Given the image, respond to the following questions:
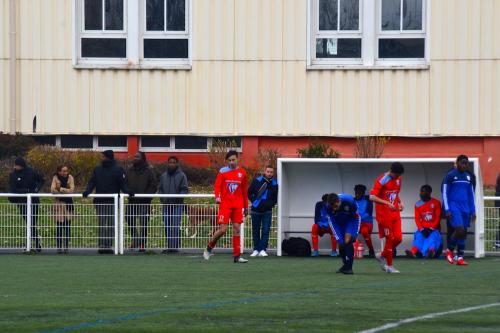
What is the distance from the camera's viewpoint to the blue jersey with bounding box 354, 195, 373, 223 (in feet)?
76.0

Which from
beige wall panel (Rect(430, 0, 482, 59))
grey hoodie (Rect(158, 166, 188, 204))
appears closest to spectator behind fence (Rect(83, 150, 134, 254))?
grey hoodie (Rect(158, 166, 188, 204))

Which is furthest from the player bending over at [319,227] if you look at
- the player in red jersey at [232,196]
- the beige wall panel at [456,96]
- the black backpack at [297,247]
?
the beige wall panel at [456,96]

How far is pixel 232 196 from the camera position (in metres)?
20.9

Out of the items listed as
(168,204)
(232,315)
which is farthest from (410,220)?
(232,315)

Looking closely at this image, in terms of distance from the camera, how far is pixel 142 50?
34.6 meters

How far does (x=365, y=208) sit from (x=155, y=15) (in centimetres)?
1329

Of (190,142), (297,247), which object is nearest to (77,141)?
(190,142)

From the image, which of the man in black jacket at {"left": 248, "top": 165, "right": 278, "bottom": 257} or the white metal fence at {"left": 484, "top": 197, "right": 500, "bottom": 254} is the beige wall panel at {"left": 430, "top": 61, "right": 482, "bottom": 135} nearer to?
the white metal fence at {"left": 484, "top": 197, "right": 500, "bottom": 254}

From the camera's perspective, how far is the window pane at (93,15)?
114 feet

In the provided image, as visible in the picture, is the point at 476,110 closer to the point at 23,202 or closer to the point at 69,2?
the point at 69,2

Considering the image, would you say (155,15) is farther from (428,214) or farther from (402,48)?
(428,214)

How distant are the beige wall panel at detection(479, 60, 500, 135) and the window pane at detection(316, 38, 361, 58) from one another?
3.39m

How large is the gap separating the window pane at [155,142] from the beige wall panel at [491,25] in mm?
9056

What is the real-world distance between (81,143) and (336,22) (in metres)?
7.78
